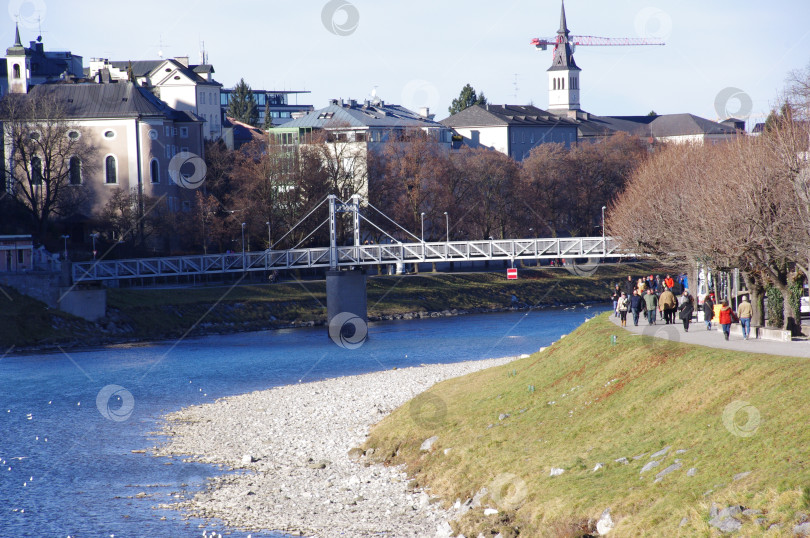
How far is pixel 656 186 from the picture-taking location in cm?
5003

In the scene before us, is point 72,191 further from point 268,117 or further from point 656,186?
point 268,117

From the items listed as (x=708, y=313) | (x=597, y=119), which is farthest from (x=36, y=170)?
(x=597, y=119)

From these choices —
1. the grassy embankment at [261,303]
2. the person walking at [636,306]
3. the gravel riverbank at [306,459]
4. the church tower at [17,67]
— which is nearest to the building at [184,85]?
the church tower at [17,67]

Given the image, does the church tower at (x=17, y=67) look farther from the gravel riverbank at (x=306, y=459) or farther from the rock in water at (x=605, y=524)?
the rock in water at (x=605, y=524)

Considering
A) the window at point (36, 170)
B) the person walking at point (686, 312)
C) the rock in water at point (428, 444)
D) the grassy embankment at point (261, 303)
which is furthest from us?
the window at point (36, 170)

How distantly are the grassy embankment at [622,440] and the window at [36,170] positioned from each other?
5213cm

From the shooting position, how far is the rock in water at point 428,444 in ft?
77.3

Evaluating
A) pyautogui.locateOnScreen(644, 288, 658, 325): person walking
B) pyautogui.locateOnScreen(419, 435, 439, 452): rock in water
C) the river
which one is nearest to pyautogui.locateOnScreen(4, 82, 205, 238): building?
the river

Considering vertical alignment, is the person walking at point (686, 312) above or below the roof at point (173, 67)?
below

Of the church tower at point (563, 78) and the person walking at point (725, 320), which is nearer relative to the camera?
the person walking at point (725, 320)

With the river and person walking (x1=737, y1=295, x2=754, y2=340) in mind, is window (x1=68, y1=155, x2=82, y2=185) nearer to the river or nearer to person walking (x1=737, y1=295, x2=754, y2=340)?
the river

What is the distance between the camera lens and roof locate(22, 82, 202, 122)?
80188 millimetres

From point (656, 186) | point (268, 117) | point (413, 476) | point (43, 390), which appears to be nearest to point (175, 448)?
point (413, 476)

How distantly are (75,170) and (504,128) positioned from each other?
59.8m
